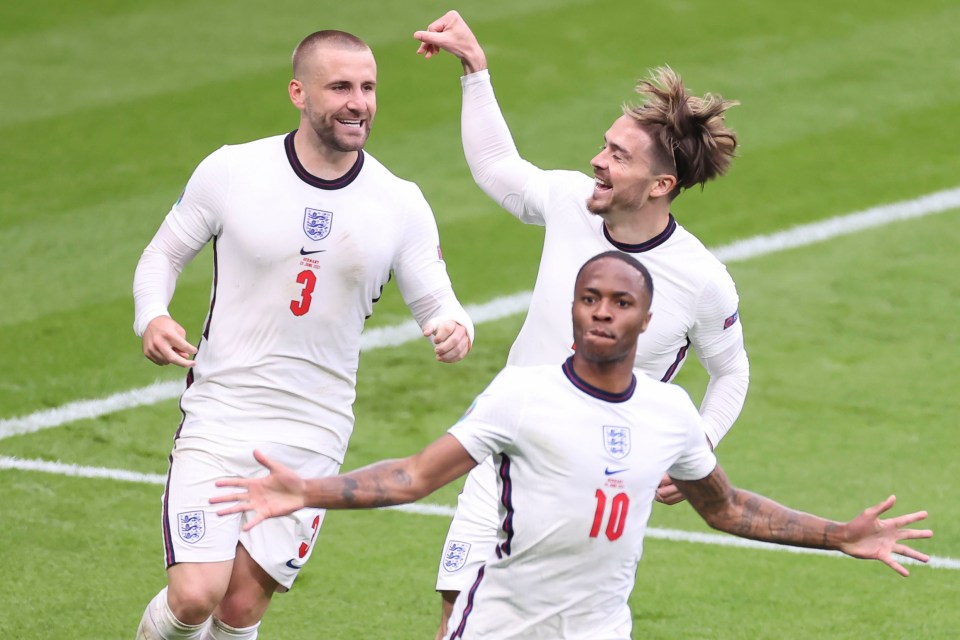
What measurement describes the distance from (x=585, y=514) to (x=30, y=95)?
32.9 feet

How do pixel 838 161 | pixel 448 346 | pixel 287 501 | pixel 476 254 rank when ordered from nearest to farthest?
pixel 287 501 → pixel 448 346 → pixel 476 254 → pixel 838 161

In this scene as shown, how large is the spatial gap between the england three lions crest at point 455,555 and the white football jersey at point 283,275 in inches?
26.4

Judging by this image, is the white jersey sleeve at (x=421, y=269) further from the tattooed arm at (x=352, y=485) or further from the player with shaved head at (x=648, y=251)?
the tattooed arm at (x=352, y=485)

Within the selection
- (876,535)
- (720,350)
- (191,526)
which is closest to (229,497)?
(191,526)

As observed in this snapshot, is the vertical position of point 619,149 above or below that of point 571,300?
above

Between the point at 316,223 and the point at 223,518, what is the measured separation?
123 centimetres

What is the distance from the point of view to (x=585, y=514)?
543cm

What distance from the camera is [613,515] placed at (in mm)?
A: 5453

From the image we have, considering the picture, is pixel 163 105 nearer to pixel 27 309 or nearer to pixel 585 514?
pixel 27 309

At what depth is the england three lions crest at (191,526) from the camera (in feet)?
21.2

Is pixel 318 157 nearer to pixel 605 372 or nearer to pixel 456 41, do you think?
pixel 456 41

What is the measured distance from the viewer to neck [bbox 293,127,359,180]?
21.8 ft

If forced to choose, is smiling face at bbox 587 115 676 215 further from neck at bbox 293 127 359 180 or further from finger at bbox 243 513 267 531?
finger at bbox 243 513 267 531

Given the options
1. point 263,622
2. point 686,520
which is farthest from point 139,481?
point 686,520
